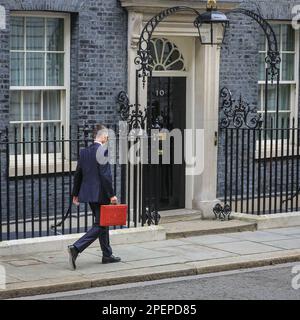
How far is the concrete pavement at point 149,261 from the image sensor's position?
1046 cm

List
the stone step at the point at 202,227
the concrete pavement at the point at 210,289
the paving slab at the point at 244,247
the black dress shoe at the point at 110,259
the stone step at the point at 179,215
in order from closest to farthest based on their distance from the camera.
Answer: the concrete pavement at the point at 210,289 < the black dress shoe at the point at 110,259 < the paving slab at the point at 244,247 < the stone step at the point at 202,227 < the stone step at the point at 179,215

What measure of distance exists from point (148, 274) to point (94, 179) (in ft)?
4.41

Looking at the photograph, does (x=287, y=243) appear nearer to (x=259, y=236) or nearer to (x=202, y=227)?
(x=259, y=236)

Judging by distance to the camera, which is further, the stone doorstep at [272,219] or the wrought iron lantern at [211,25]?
the stone doorstep at [272,219]

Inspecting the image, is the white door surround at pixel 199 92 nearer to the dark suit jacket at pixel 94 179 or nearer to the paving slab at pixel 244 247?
the paving slab at pixel 244 247

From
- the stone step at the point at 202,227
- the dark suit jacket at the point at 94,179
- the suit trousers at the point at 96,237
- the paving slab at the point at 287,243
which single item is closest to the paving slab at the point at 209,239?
the stone step at the point at 202,227

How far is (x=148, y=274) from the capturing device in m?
10.9

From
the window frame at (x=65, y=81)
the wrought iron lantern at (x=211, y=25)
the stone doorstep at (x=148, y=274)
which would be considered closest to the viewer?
the stone doorstep at (x=148, y=274)

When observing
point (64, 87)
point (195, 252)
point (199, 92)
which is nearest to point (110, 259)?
point (195, 252)

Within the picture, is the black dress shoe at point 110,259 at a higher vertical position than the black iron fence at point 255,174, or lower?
lower

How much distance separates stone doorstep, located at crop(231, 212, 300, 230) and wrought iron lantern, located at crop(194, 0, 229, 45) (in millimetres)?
2791

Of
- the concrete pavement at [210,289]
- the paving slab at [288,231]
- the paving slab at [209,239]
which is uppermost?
the paving slab at [288,231]

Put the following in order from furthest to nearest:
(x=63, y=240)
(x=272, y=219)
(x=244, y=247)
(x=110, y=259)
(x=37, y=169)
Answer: (x=272, y=219)
(x=37, y=169)
(x=244, y=247)
(x=63, y=240)
(x=110, y=259)

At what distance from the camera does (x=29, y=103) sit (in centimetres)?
1398
